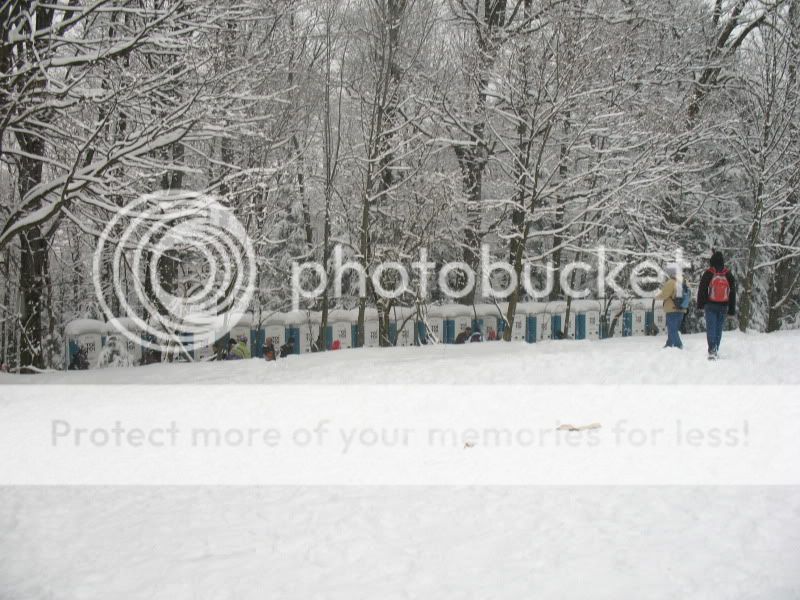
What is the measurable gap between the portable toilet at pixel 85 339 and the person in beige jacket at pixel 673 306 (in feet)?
41.6

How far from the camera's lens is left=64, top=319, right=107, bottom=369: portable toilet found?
16.8m

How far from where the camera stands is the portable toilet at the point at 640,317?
2850 centimetres

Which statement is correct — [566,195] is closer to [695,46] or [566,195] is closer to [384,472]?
[695,46]

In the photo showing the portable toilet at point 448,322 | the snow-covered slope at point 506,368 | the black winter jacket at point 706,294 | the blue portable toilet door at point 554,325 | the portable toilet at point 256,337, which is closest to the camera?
the snow-covered slope at point 506,368

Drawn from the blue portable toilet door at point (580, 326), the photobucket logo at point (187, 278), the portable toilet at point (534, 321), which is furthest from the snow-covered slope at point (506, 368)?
the blue portable toilet door at point (580, 326)

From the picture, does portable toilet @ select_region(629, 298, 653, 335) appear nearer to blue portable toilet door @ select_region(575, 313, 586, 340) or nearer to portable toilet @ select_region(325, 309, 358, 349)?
blue portable toilet door @ select_region(575, 313, 586, 340)

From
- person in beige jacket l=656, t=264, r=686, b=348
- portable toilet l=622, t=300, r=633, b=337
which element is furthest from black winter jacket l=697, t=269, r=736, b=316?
portable toilet l=622, t=300, r=633, b=337

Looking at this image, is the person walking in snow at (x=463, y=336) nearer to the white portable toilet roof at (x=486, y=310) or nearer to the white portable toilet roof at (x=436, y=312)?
the white portable toilet roof at (x=436, y=312)

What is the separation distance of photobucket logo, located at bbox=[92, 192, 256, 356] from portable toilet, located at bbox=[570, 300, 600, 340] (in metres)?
12.2

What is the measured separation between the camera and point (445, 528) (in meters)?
5.57

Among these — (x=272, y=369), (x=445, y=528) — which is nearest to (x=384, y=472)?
(x=445, y=528)

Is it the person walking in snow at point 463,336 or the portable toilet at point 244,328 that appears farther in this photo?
the person walking in snow at point 463,336

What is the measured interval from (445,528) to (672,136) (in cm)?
1454

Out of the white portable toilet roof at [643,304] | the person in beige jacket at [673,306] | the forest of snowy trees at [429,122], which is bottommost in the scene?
the white portable toilet roof at [643,304]
